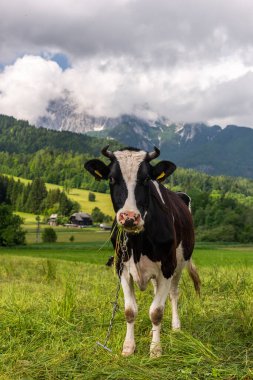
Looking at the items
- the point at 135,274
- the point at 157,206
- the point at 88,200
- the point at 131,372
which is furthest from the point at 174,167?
the point at 88,200

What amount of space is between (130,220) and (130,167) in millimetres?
983

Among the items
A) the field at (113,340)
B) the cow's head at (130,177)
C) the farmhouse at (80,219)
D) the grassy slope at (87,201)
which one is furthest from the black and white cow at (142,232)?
the grassy slope at (87,201)

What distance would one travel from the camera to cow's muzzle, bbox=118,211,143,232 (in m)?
5.82

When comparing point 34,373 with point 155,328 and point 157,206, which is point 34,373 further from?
point 157,206

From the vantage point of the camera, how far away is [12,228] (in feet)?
270

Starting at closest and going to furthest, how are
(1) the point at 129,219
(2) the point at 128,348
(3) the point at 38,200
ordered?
(1) the point at 129,219
(2) the point at 128,348
(3) the point at 38,200

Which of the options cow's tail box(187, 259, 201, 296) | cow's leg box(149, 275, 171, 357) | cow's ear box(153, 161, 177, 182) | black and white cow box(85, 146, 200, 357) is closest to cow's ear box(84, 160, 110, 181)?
black and white cow box(85, 146, 200, 357)

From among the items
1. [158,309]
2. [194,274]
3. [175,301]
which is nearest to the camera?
[158,309]

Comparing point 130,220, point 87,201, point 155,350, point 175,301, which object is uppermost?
point 87,201

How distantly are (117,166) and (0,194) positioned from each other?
115 m

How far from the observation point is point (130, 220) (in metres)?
5.83

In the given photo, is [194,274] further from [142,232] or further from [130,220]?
[130,220]

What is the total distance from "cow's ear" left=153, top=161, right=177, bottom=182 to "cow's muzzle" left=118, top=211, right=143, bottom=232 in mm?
1284

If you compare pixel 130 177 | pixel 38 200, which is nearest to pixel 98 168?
pixel 130 177
